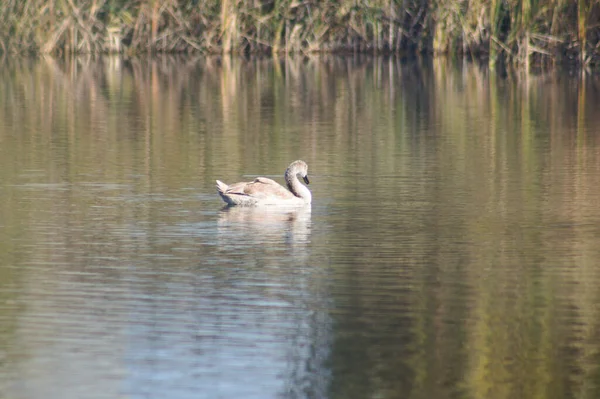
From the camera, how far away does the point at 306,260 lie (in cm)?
1078

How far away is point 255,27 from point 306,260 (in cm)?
2938

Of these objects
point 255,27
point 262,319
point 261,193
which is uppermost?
point 255,27

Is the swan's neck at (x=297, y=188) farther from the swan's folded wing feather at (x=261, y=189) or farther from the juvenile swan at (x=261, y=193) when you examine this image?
the swan's folded wing feather at (x=261, y=189)

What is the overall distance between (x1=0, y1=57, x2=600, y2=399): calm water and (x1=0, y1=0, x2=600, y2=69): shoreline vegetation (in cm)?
1440

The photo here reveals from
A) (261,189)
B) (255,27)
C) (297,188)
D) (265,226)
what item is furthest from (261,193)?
(255,27)

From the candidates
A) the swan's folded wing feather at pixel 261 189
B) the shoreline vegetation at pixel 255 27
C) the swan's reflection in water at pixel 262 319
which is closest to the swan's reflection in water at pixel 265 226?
the swan's reflection in water at pixel 262 319

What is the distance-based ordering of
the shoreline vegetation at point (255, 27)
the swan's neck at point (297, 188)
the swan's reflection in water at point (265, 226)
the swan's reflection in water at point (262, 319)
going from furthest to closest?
the shoreline vegetation at point (255, 27)
the swan's neck at point (297, 188)
the swan's reflection in water at point (265, 226)
the swan's reflection in water at point (262, 319)

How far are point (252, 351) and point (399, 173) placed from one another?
780cm

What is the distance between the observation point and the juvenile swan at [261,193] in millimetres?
13266

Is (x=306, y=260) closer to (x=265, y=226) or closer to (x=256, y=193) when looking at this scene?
(x=265, y=226)

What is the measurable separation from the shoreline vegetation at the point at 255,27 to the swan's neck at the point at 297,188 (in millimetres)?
21563

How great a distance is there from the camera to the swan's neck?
1342 centimetres

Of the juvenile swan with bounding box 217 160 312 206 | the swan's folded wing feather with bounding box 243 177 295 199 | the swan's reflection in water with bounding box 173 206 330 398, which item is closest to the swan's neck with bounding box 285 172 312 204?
the juvenile swan with bounding box 217 160 312 206

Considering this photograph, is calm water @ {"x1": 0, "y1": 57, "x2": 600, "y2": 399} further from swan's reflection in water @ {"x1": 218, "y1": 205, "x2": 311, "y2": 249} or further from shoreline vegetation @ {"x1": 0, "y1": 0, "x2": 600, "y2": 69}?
shoreline vegetation @ {"x1": 0, "y1": 0, "x2": 600, "y2": 69}
